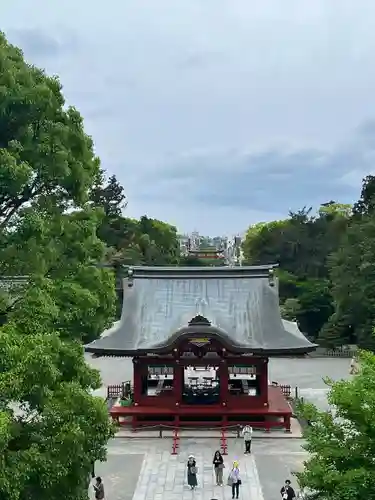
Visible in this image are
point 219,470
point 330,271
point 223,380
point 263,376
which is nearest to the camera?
point 219,470

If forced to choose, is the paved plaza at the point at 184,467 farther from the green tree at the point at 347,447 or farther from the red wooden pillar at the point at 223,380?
the green tree at the point at 347,447

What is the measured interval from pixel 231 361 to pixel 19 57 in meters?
16.5

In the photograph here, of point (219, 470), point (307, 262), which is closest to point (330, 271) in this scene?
point (307, 262)


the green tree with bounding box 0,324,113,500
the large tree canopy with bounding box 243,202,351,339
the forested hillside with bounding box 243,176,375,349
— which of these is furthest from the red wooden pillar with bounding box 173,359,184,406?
the large tree canopy with bounding box 243,202,351,339

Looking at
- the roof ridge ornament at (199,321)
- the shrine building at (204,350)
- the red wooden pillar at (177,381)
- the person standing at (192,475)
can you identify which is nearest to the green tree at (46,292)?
the person standing at (192,475)

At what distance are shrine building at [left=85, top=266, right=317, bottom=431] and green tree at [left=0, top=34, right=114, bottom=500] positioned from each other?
11413mm

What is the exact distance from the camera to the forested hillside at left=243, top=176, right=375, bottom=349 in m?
42.4

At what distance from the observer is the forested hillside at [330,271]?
42.4 meters

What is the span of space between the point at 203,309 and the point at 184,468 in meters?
8.47

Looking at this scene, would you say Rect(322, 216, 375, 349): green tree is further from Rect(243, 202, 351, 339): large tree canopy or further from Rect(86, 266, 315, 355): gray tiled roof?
Rect(86, 266, 315, 355): gray tiled roof

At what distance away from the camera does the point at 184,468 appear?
66.8 feet

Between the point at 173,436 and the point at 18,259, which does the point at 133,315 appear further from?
→ the point at 18,259

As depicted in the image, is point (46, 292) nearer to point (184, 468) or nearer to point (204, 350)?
point (184, 468)

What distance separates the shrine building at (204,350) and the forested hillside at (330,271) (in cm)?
1583
